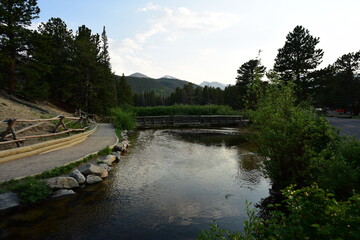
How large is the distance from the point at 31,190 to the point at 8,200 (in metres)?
0.61

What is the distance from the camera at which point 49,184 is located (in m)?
7.29

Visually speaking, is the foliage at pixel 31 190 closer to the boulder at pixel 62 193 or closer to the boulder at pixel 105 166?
the boulder at pixel 62 193

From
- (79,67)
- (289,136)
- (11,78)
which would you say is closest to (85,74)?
(79,67)

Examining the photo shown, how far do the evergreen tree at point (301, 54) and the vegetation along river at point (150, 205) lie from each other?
2896 cm

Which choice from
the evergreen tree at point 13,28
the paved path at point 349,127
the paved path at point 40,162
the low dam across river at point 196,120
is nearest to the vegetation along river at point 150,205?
the paved path at point 40,162

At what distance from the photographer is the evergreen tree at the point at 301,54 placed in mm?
33312

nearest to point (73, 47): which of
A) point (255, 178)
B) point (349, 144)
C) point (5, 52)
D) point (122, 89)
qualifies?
point (5, 52)

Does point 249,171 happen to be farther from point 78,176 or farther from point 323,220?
point 323,220

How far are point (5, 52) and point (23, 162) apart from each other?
56.9ft

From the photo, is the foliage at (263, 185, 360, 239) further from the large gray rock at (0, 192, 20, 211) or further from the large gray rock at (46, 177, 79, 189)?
the large gray rock at (46, 177, 79, 189)

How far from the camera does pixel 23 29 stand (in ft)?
70.2

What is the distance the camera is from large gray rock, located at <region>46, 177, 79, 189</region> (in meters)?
7.35

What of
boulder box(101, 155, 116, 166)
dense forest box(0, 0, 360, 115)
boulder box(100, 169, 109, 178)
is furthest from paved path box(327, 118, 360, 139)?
boulder box(101, 155, 116, 166)

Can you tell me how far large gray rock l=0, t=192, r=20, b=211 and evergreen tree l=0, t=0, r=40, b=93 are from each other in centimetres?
1834
